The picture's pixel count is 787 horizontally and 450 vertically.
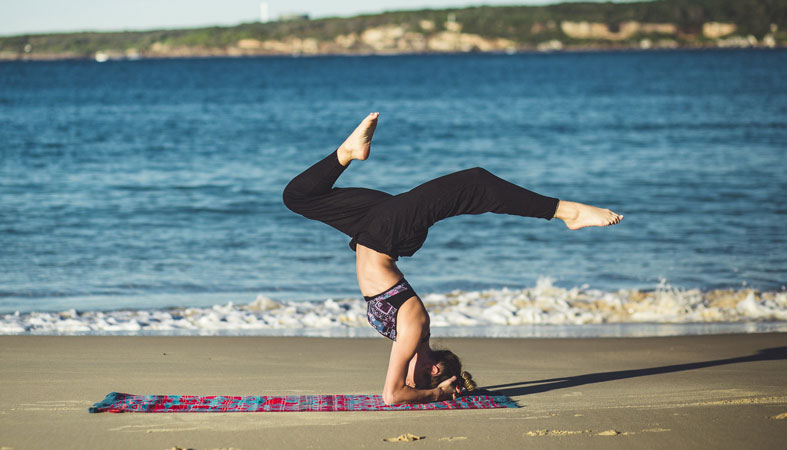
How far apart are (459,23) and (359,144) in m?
154

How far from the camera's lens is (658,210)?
1717 cm

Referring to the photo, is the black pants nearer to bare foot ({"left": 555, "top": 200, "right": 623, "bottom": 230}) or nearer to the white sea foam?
bare foot ({"left": 555, "top": 200, "right": 623, "bottom": 230})

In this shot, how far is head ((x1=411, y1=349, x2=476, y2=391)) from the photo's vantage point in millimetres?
5519

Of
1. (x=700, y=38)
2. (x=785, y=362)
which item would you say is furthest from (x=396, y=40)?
(x=785, y=362)

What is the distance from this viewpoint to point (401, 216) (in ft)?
16.6

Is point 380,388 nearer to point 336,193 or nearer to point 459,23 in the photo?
point 336,193

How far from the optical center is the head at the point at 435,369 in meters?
5.52

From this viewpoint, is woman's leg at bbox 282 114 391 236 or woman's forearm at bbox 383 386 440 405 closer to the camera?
woman's leg at bbox 282 114 391 236

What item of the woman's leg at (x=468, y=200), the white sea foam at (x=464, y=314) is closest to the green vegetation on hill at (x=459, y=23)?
the white sea foam at (x=464, y=314)

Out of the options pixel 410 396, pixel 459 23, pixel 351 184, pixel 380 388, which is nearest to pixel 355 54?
pixel 459 23

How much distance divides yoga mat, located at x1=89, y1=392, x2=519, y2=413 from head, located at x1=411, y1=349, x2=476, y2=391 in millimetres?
145

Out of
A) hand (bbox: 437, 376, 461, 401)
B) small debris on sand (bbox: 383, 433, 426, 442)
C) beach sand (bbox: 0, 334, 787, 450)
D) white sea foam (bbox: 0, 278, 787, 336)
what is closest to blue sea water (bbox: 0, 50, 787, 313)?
white sea foam (bbox: 0, 278, 787, 336)

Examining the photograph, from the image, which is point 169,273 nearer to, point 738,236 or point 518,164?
point 738,236

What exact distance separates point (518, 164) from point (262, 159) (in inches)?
323
